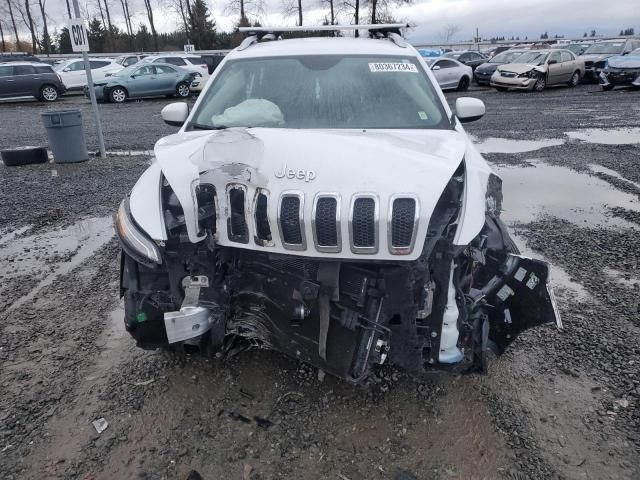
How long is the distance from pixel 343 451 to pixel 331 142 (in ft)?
5.00

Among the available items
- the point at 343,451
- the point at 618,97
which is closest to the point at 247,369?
the point at 343,451

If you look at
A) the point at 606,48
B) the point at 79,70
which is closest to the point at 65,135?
the point at 79,70

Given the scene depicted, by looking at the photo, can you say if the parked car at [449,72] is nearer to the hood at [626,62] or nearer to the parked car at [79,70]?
the hood at [626,62]

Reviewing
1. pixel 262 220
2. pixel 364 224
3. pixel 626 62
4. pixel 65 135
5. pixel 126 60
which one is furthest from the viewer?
pixel 126 60

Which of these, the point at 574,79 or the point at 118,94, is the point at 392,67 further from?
the point at 574,79

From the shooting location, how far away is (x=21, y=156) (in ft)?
28.5

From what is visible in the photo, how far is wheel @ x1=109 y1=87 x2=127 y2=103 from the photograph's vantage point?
19.8 m

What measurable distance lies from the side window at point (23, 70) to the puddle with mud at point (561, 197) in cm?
1951

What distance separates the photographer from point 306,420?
2.61 meters

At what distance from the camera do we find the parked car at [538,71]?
19.7 meters

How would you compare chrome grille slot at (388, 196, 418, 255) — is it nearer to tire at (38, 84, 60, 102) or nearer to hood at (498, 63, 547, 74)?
hood at (498, 63, 547, 74)

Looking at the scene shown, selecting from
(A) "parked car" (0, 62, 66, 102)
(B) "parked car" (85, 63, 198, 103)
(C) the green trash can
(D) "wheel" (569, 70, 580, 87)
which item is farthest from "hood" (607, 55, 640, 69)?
(A) "parked car" (0, 62, 66, 102)

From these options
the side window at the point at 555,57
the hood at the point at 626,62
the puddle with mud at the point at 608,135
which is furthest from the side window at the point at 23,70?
the hood at the point at 626,62

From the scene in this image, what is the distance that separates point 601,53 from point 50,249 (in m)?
25.7
